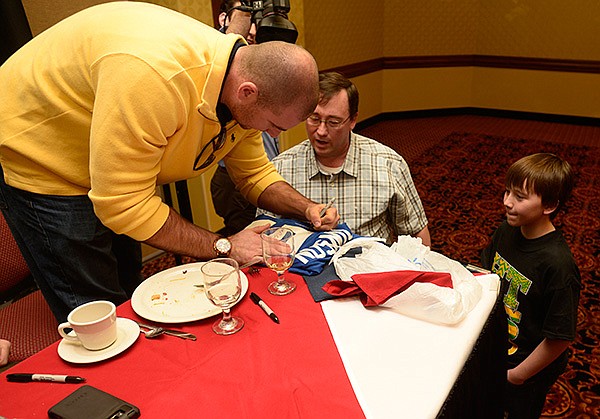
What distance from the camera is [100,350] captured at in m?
0.99

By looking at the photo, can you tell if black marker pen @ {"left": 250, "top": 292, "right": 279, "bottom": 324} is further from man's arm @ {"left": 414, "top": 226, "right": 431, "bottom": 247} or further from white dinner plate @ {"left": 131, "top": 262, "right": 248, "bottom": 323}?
man's arm @ {"left": 414, "top": 226, "right": 431, "bottom": 247}

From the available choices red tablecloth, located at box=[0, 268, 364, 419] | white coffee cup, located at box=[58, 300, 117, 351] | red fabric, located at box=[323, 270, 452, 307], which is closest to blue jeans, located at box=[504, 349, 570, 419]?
red fabric, located at box=[323, 270, 452, 307]

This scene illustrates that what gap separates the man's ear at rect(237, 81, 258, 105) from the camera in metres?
1.22

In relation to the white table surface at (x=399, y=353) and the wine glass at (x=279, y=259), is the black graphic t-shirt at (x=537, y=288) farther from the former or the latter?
the wine glass at (x=279, y=259)

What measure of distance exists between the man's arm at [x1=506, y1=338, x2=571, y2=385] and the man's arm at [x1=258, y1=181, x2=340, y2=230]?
75 centimetres

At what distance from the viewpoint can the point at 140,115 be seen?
109 cm

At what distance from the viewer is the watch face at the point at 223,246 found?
4.30 feet

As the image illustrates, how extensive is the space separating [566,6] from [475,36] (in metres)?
1.08

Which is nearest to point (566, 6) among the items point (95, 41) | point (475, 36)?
point (475, 36)

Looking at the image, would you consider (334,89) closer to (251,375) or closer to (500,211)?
(251,375)

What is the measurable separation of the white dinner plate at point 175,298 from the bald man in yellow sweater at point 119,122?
0.28ft

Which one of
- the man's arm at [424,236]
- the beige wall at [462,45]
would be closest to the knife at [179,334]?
the man's arm at [424,236]

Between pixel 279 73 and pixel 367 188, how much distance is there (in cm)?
77

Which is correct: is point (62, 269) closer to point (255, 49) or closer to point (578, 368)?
point (255, 49)
